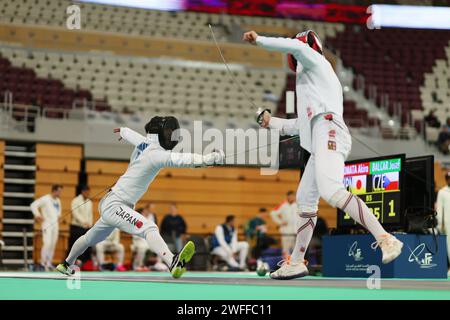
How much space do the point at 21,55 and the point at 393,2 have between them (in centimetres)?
1121

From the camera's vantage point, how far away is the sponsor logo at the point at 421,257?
8.20 m

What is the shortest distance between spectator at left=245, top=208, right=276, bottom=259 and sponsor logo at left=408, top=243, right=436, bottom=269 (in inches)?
275

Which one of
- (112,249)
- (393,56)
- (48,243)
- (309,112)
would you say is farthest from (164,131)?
(393,56)

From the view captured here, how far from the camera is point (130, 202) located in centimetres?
684

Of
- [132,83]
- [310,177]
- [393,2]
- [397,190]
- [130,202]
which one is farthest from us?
[393,2]

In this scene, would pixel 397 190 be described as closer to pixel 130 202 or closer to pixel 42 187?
pixel 130 202

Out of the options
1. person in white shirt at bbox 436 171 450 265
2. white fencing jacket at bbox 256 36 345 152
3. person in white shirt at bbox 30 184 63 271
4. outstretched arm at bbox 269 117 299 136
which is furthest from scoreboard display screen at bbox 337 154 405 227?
person in white shirt at bbox 30 184 63 271

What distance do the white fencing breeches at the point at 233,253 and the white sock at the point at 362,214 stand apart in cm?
938

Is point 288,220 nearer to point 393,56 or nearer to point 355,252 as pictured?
point 355,252

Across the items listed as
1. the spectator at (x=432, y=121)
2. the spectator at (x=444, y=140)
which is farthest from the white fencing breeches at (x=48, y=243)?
the spectator at (x=432, y=121)

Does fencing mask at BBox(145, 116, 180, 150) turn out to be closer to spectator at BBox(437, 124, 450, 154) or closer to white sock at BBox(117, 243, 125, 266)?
white sock at BBox(117, 243, 125, 266)

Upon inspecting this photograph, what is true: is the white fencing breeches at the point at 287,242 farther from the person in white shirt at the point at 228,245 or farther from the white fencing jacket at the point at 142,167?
the white fencing jacket at the point at 142,167

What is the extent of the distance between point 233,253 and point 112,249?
226 centimetres
